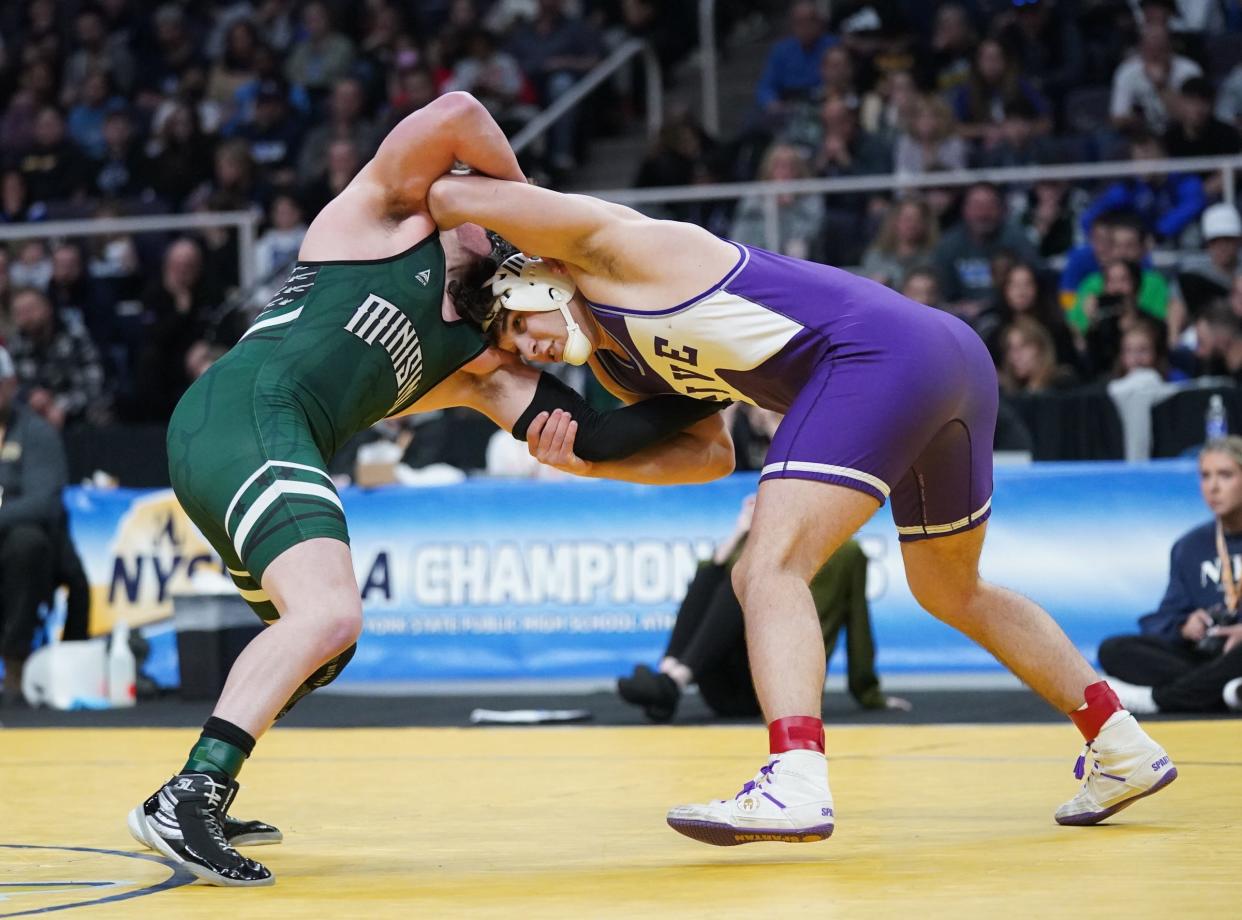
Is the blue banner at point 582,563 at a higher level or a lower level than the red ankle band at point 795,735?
lower

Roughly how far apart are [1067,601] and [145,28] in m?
10.5

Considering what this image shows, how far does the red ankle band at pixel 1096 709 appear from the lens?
167 inches

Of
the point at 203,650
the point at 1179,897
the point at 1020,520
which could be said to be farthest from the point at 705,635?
the point at 1179,897

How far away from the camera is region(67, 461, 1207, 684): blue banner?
7691mm

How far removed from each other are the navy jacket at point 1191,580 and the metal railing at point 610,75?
6.39 metres

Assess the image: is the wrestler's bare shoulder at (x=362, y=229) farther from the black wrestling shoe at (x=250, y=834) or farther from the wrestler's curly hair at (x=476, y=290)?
the black wrestling shoe at (x=250, y=834)

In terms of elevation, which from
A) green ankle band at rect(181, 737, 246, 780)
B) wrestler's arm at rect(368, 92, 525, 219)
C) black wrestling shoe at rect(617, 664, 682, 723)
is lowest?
black wrestling shoe at rect(617, 664, 682, 723)

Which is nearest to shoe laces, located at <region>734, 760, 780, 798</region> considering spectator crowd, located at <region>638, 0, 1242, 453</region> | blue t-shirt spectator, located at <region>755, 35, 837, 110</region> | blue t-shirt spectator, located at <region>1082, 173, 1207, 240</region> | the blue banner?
the blue banner

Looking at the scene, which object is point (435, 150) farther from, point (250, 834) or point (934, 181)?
point (934, 181)

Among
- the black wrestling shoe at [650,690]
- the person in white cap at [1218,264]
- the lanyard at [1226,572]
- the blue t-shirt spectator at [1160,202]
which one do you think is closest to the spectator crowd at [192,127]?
the blue t-shirt spectator at [1160,202]

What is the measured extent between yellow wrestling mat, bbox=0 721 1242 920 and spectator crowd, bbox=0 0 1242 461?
3617mm

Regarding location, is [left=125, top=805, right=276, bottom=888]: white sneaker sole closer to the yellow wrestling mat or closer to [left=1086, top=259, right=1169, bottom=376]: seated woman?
the yellow wrestling mat

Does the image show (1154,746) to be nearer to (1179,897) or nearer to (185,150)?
(1179,897)

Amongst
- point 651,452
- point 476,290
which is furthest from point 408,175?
point 651,452
